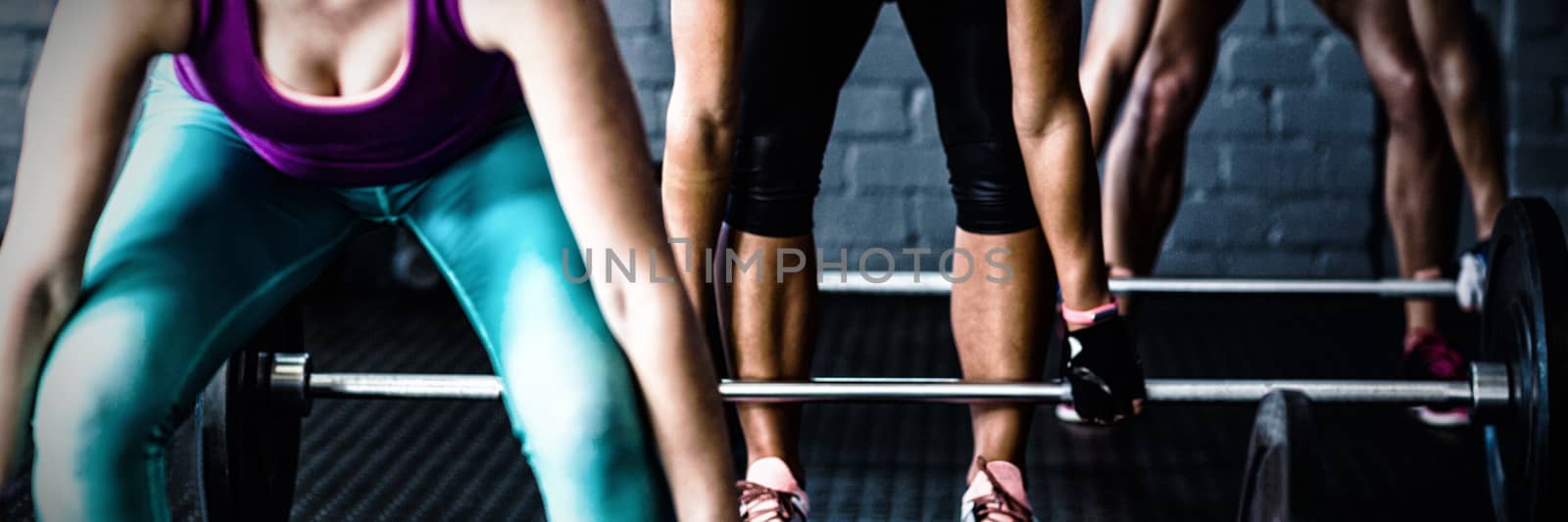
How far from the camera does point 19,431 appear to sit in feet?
3.12

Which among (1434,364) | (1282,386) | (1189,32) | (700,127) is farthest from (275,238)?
(1434,364)

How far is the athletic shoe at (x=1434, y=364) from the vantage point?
6.53 ft

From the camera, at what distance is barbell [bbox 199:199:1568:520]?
1.30m

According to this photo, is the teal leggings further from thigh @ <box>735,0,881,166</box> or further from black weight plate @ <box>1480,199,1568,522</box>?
black weight plate @ <box>1480,199,1568,522</box>

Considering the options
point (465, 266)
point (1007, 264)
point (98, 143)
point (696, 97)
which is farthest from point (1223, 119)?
point (98, 143)

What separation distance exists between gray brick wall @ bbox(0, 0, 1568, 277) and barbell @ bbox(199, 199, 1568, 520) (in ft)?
4.53

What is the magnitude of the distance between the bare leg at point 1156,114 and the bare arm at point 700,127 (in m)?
0.84

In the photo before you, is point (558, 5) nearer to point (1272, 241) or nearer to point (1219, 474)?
point (1219, 474)

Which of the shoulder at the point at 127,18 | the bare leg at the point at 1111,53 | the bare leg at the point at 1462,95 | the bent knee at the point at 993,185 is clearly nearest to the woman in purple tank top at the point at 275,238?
the shoulder at the point at 127,18

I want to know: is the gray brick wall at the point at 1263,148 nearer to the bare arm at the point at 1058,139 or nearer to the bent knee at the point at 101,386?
the bare arm at the point at 1058,139

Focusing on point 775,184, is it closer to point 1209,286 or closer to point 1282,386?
point 1282,386

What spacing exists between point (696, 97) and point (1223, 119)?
1.83m

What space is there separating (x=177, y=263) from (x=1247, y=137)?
91.1 inches

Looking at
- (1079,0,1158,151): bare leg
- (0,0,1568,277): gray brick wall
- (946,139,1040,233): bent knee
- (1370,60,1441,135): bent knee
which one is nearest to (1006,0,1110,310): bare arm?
(946,139,1040,233): bent knee
